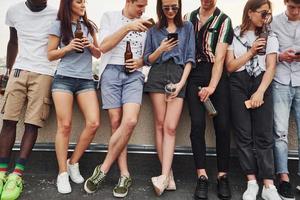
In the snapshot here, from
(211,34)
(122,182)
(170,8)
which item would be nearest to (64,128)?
(122,182)

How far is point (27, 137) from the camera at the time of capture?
125 inches

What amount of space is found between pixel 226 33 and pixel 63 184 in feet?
6.52

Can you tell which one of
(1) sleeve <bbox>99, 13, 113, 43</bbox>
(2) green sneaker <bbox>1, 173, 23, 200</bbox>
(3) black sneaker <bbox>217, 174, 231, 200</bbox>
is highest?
(1) sleeve <bbox>99, 13, 113, 43</bbox>

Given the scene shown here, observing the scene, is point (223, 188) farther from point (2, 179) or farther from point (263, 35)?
point (2, 179)

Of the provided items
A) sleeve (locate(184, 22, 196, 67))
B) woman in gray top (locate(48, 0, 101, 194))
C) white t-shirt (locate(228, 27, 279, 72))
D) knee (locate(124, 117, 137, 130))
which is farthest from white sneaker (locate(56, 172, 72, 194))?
white t-shirt (locate(228, 27, 279, 72))

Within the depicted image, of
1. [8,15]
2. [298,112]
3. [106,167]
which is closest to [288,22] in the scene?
[298,112]

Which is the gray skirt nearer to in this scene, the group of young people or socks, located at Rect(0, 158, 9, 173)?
the group of young people

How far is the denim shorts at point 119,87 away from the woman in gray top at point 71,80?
6.1 inches

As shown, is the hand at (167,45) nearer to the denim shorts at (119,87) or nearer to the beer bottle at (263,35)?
the denim shorts at (119,87)

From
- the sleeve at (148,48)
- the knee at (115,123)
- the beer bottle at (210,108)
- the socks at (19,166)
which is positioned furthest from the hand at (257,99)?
the socks at (19,166)

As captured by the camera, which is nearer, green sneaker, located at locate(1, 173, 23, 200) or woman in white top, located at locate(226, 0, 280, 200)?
green sneaker, located at locate(1, 173, 23, 200)

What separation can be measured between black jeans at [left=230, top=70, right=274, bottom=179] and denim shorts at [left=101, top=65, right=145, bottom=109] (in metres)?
0.87

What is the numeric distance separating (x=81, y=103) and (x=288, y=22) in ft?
6.76

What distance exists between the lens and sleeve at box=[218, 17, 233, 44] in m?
3.15
